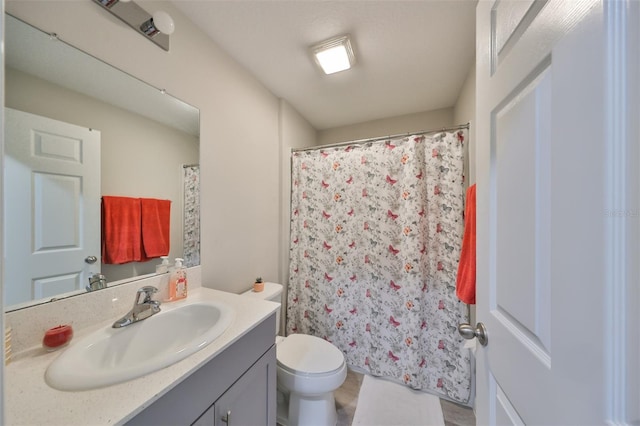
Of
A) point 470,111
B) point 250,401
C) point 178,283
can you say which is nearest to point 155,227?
point 178,283

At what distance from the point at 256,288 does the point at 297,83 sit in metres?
1.62

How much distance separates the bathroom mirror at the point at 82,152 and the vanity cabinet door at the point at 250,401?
2.15 feet

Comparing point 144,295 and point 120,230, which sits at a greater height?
point 120,230

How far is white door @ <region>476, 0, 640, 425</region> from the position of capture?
284 millimetres

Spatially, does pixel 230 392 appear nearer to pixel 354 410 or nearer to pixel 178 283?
pixel 178 283

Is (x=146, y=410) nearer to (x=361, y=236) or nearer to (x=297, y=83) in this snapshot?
(x=361, y=236)

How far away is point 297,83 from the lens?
5.97 ft

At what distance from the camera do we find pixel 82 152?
2.86ft

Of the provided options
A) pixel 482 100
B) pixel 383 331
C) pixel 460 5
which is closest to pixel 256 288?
pixel 383 331

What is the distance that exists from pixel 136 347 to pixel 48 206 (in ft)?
1.94

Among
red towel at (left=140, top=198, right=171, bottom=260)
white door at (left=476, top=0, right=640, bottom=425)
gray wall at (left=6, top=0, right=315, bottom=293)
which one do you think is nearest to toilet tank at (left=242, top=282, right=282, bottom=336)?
gray wall at (left=6, top=0, right=315, bottom=293)

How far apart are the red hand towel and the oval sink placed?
0.97 feet

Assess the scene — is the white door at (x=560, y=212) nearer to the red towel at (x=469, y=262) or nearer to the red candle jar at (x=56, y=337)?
the red towel at (x=469, y=262)

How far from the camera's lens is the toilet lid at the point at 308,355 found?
1.26 metres
